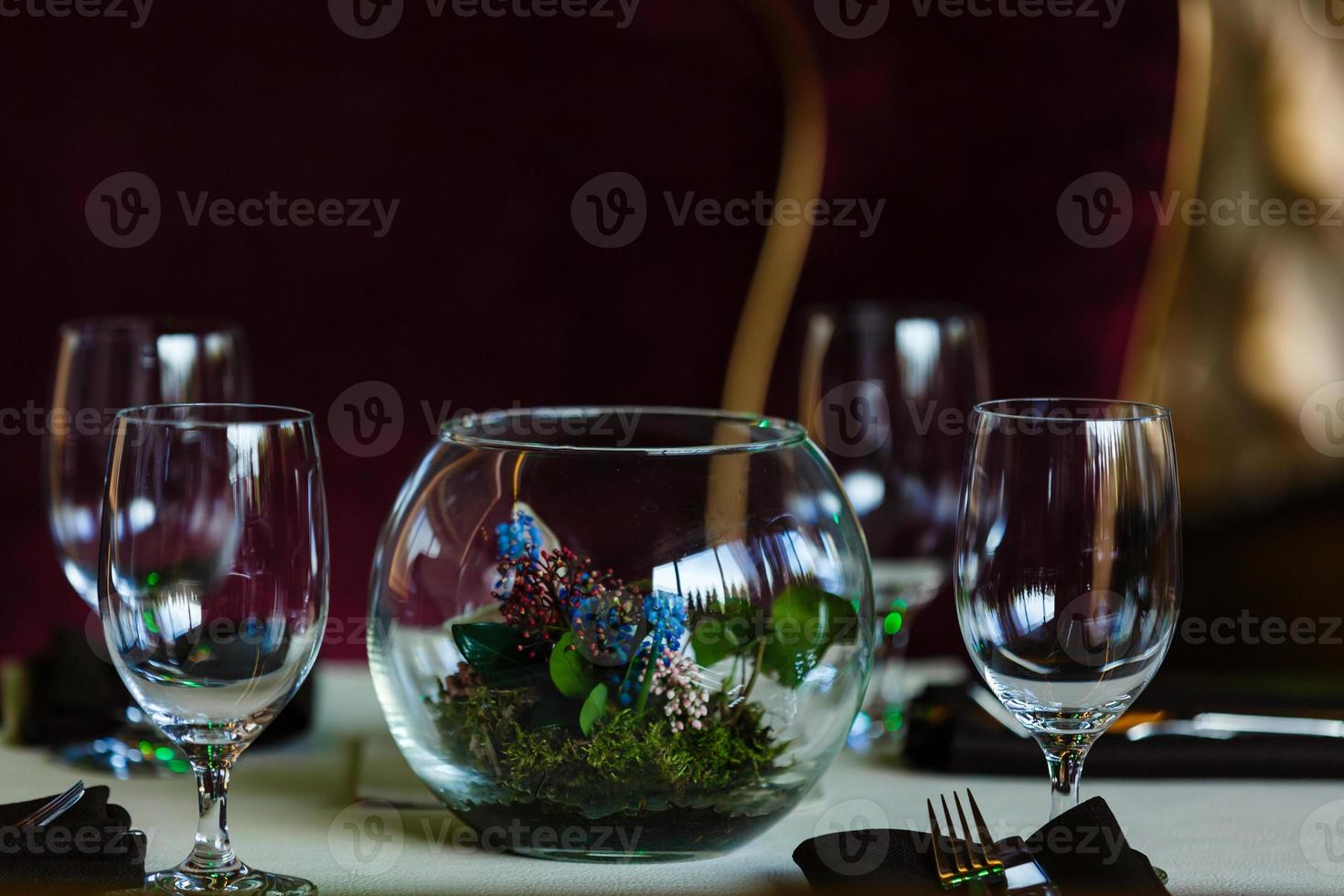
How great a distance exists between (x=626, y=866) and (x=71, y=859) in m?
0.25

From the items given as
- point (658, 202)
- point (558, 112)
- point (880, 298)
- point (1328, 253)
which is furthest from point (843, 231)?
point (1328, 253)

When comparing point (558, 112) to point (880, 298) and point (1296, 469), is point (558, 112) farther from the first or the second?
point (1296, 469)

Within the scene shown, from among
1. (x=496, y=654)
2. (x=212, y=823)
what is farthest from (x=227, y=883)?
(x=496, y=654)

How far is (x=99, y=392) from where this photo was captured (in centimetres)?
95
